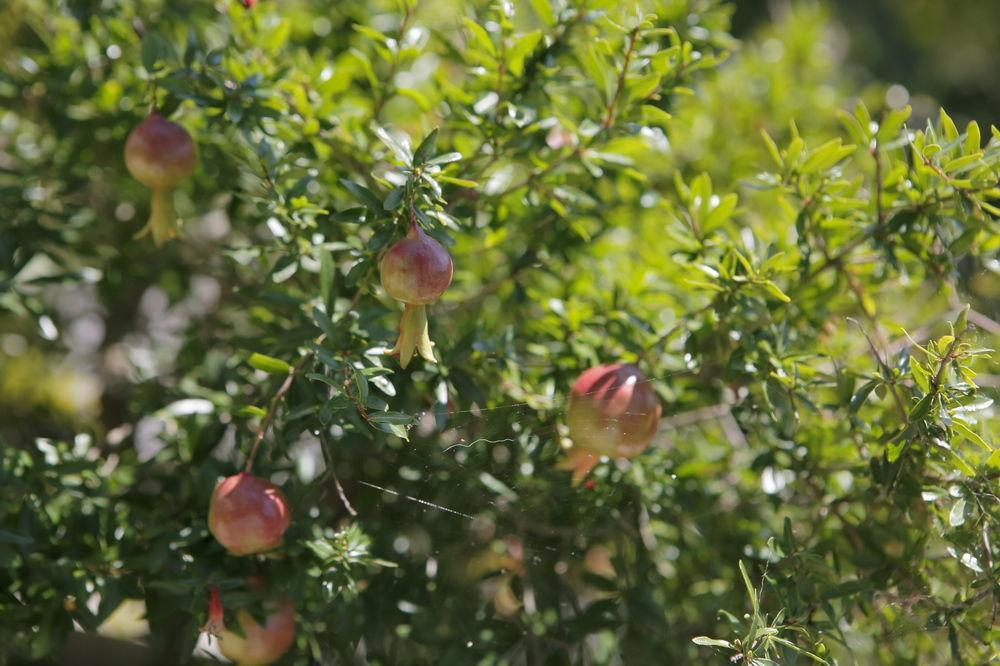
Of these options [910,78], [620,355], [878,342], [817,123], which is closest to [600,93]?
[620,355]

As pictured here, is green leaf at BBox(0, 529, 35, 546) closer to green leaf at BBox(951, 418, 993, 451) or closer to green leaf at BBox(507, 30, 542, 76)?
green leaf at BBox(507, 30, 542, 76)

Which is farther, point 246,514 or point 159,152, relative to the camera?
point 159,152

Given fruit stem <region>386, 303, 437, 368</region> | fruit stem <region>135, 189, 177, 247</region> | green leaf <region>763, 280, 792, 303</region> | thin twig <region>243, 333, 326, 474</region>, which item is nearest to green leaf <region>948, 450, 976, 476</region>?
green leaf <region>763, 280, 792, 303</region>

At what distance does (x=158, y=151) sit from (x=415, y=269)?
0.33 m

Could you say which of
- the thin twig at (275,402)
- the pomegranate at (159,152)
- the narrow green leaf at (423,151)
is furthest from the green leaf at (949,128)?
the pomegranate at (159,152)

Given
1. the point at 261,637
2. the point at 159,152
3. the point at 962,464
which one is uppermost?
the point at 159,152

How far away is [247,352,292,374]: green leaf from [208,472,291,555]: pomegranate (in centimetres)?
9

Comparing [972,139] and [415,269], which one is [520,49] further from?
[972,139]

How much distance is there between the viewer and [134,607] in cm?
141

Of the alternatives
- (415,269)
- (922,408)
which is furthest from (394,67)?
(922,408)

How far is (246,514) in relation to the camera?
2.37 ft

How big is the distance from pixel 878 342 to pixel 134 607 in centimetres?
116

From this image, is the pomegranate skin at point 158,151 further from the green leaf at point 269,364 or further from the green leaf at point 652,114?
the green leaf at point 652,114

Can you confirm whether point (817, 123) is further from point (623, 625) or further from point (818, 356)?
point (623, 625)
